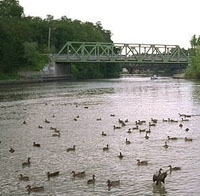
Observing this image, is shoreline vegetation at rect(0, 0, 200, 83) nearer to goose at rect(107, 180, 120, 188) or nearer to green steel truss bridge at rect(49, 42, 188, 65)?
green steel truss bridge at rect(49, 42, 188, 65)

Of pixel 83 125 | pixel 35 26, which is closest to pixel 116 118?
pixel 83 125

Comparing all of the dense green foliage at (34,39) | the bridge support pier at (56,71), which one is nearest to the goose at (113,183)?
the dense green foliage at (34,39)

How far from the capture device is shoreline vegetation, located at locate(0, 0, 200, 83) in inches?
4628

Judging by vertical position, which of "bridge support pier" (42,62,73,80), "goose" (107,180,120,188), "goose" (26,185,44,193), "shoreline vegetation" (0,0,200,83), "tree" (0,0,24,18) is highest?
"tree" (0,0,24,18)

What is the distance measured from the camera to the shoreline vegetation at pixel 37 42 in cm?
11756

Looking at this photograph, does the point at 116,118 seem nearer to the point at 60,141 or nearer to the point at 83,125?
the point at 83,125

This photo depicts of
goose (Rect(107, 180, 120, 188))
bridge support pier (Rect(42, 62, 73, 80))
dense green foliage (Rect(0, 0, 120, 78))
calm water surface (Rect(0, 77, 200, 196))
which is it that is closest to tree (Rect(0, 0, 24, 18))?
dense green foliage (Rect(0, 0, 120, 78))

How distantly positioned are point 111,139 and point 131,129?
428 cm

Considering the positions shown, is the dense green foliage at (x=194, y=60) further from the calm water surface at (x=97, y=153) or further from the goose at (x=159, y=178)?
the goose at (x=159, y=178)

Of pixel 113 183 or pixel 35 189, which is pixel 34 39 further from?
pixel 35 189

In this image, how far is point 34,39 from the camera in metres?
150

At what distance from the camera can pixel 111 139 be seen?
30969 millimetres

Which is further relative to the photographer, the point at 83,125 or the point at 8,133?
the point at 83,125

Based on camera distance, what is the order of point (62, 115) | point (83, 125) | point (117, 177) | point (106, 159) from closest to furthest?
point (117, 177) < point (106, 159) < point (83, 125) < point (62, 115)
